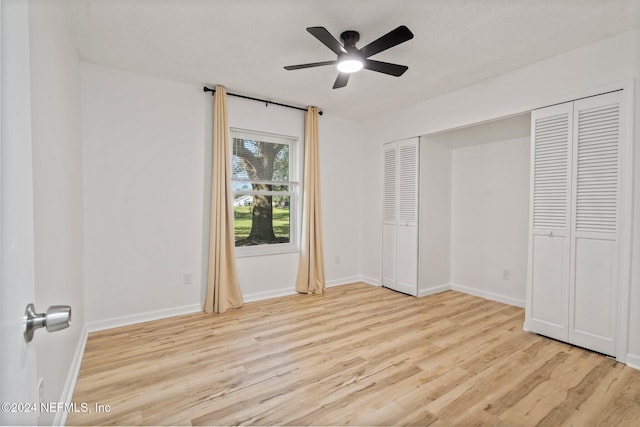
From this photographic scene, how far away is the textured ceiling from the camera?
221 cm

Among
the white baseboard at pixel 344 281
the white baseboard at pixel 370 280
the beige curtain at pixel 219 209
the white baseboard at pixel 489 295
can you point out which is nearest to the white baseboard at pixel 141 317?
the beige curtain at pixel 219 209

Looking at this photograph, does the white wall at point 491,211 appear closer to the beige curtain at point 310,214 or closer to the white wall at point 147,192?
the beige curtain at point 310,214

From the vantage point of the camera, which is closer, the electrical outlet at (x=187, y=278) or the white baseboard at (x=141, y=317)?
the white baseboard at (x=141, y=317)

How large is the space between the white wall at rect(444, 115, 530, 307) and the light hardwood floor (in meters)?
0.75

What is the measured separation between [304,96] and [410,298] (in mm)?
3060

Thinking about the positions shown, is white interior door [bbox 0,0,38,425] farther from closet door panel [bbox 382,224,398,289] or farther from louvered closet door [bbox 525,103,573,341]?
closet door panel [bbox 382,224,398,289]

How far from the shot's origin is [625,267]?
2461 mm

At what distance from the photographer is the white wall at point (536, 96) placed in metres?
2.43

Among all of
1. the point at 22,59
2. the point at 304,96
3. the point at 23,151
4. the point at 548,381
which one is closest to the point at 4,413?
the point at 23,151

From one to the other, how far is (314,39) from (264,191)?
2119mm

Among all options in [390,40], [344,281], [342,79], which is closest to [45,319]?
[390,40]

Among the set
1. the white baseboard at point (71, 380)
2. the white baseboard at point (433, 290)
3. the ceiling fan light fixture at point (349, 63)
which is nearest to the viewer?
the white baseboard at point (71, 380)

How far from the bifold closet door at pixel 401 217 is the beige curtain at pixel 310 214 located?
1083 mm

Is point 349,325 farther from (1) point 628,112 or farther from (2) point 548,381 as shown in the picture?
(1) point 628,112
